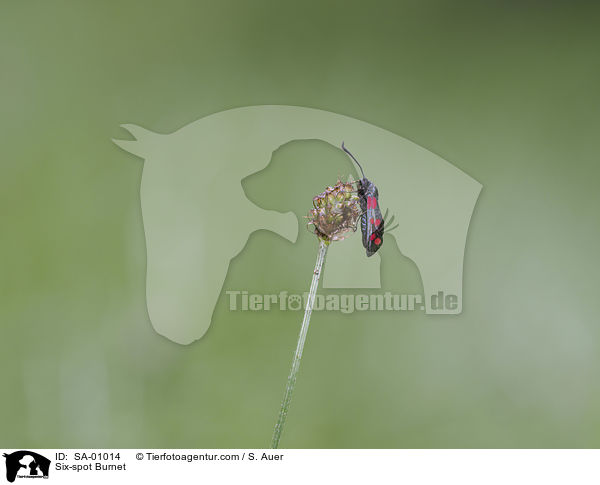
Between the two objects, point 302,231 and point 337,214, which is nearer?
point 337,214

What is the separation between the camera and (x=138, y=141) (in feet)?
5.05

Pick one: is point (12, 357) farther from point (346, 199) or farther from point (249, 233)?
point (346, 199)

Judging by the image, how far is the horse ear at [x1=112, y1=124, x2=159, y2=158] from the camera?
5.05 ft

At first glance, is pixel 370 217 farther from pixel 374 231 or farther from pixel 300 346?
pixel 300 346

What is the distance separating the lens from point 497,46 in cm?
156

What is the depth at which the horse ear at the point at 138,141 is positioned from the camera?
5.05ft

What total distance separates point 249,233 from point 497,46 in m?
0.95
